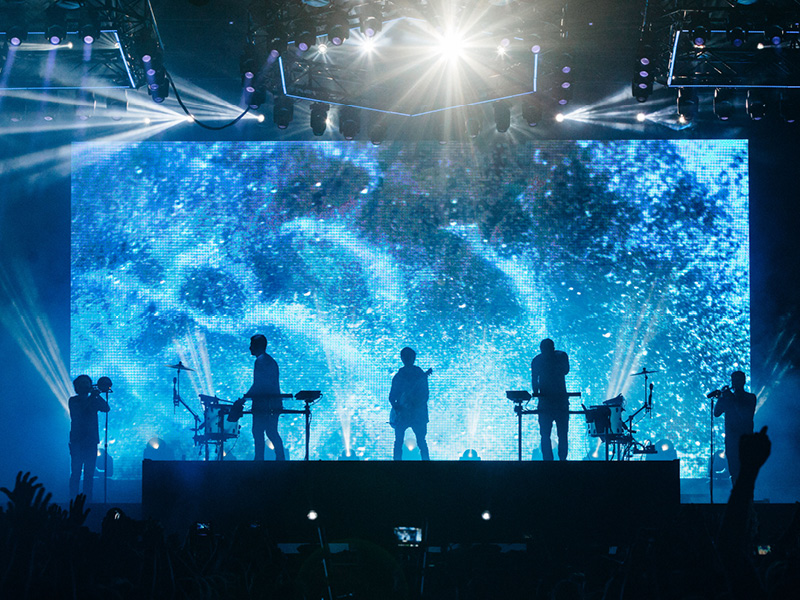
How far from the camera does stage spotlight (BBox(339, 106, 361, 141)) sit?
982cm

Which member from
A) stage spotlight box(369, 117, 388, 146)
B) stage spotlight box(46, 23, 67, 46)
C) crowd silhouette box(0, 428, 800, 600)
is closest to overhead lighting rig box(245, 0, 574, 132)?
stage spotlight box(369, 117, 388, 146)

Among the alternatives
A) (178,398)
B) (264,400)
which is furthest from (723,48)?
(178,398)

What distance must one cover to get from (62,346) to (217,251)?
2336 mm

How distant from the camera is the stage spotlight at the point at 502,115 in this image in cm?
→ 965

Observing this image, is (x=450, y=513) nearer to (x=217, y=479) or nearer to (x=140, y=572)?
(x=217, y=479)

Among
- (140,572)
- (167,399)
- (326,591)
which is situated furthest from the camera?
(167,399)

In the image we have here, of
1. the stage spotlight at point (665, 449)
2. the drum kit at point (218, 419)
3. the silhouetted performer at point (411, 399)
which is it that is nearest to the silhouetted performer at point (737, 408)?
the stage spotlight at point (665, 449)

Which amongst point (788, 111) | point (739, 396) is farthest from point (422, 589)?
point (788, 111)

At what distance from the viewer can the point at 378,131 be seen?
392 inches

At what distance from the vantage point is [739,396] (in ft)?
25.7

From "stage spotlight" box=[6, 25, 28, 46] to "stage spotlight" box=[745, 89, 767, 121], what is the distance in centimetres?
773

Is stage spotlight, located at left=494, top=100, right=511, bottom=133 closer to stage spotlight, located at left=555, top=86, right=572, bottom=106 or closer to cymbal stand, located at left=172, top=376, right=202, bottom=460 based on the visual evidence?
stage spotlight, located at left=555, top=86, right=572, bottom=106

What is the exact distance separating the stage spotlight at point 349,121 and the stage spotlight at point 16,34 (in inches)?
138

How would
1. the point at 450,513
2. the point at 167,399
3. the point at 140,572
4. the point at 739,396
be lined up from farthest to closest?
1. the point at 167,399
2. the point at 739,396
3. the point at 450,513
4. the point at 140,572
